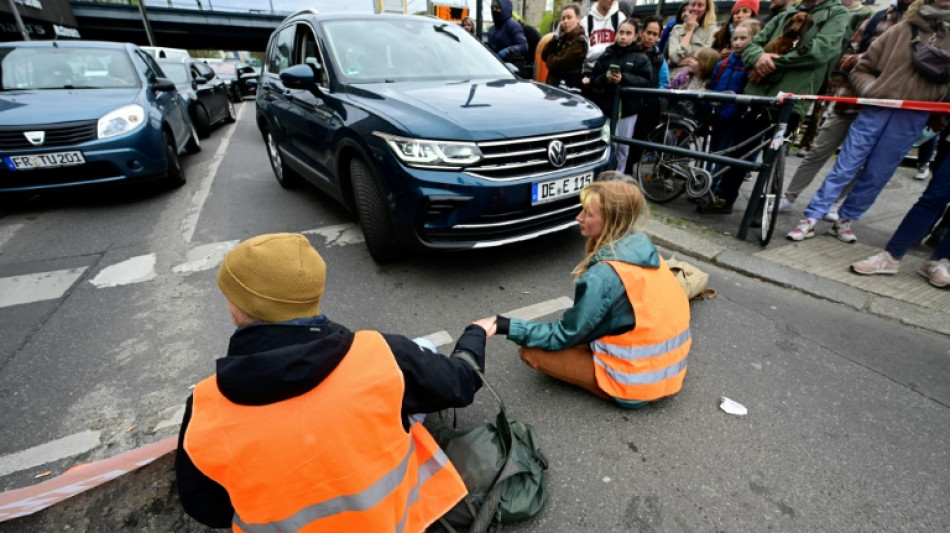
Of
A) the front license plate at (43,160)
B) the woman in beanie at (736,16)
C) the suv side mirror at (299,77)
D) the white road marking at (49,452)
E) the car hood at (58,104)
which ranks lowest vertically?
the white road marking at (49,452)

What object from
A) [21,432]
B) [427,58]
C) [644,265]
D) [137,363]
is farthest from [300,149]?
[644,265]

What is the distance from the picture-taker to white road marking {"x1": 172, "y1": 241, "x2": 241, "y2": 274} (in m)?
3.52

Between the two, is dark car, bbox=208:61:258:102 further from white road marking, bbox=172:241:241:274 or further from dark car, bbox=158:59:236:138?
white road marking, bbox=172:241:241:274

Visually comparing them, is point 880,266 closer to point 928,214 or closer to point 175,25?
point 928,214

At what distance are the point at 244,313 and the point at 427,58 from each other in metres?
3.40

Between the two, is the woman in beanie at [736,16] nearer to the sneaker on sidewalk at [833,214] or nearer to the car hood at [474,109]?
the sneaker on sidewalk at [833,214]

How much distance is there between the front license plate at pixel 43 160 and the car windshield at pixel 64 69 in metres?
1.36

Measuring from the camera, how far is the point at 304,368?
3.27ft

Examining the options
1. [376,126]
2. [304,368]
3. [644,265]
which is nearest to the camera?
[304,368]

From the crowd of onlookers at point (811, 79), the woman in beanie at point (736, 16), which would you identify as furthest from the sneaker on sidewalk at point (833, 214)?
the woman in beanie at point (736, 16)

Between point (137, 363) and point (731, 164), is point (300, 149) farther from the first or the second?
point (731, 164)

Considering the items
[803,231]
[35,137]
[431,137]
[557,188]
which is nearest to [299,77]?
[431,137]

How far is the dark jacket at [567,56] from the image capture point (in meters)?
5.42

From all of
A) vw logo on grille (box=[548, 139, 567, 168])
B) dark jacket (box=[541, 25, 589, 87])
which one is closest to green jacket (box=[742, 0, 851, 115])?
dark jacket (box=[541, 25, 589, 87])
